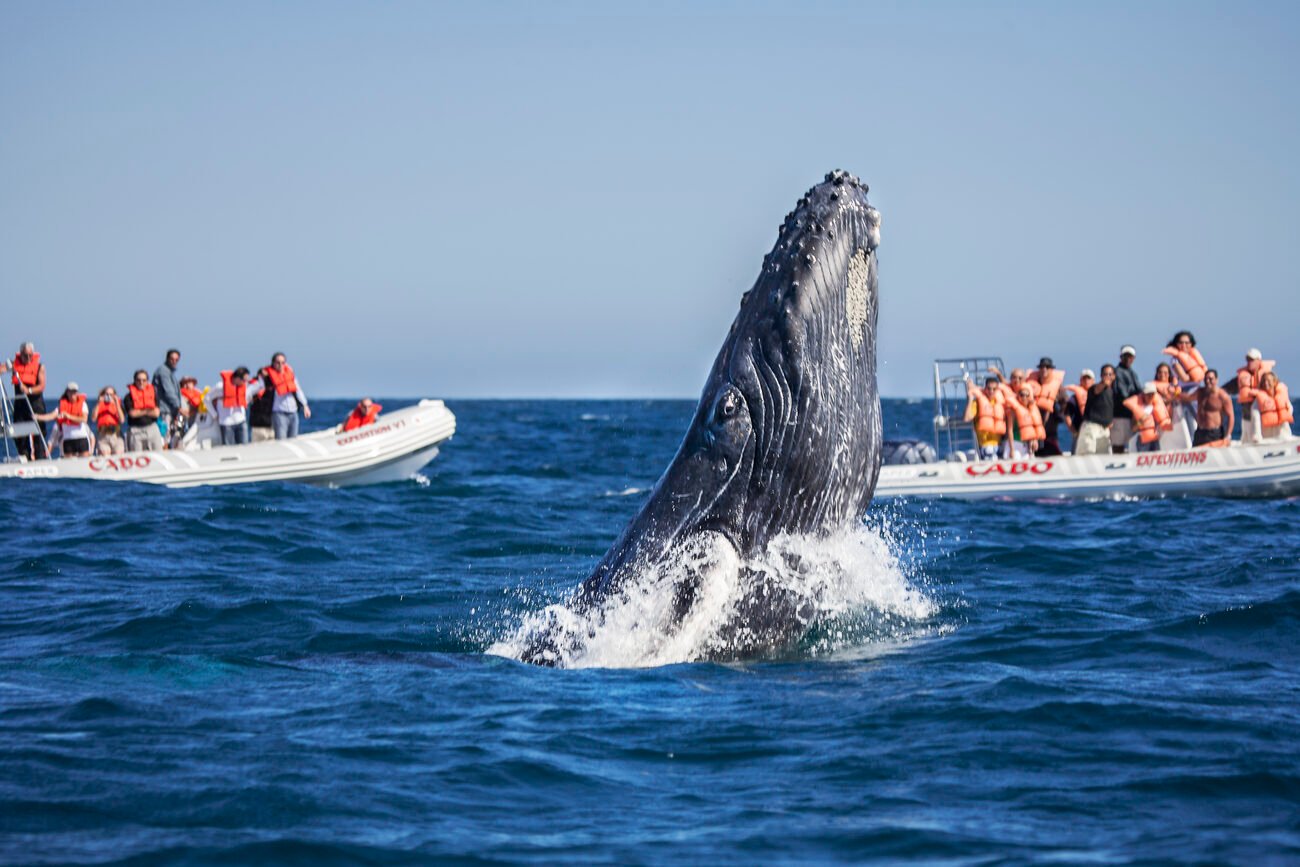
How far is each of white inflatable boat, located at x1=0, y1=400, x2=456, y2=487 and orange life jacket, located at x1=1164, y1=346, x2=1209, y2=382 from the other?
13988 mm

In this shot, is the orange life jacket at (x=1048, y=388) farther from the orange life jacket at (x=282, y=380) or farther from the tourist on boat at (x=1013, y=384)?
the orange life jacket at (x=282, y=380)


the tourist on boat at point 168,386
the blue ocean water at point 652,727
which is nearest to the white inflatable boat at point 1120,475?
the blue ocean water at point 652,727

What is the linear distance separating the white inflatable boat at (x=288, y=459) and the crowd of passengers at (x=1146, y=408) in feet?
35.7

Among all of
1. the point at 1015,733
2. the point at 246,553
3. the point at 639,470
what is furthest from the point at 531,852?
the point at 639,470

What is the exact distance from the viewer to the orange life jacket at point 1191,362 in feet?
72.7

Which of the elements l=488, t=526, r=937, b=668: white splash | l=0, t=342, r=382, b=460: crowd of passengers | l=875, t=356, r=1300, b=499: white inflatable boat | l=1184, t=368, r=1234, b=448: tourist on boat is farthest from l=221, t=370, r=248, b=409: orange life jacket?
l=488, t=526, r=937, b=668: white splash

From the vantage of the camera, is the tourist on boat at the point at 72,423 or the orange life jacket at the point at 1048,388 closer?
the orange life jacket at the point at 1048,388

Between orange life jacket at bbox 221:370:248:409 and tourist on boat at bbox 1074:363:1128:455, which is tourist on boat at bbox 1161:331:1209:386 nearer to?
tourist on boat at bbox 1074:363:1128:455

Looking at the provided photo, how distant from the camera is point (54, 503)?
18734 millimetres

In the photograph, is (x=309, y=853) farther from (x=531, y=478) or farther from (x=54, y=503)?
(x=531, y=478)

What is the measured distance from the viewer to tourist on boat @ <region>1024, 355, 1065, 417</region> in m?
23.4

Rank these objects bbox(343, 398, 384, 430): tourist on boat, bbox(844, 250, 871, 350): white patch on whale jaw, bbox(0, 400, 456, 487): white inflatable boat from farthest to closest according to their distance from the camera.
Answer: bbox(343, 398, 384, 430): tourist on boat < bbox(0, 400, 456, 487): white inflatable boat < bbox(844, 250, 871, 350): white patch on whale jaw

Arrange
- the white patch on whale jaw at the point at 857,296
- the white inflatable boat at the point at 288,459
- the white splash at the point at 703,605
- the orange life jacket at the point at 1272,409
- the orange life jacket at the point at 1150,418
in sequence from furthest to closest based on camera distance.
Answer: the white inflatable boat at the point at 288,459 → the orange life jacket at the point at 1150,418 → the orange life jacket at the point at 1272,409 → the white patch on whale jaw at the point at 857,296 → the white splash at the point at 703,605

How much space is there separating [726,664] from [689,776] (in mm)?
1710
